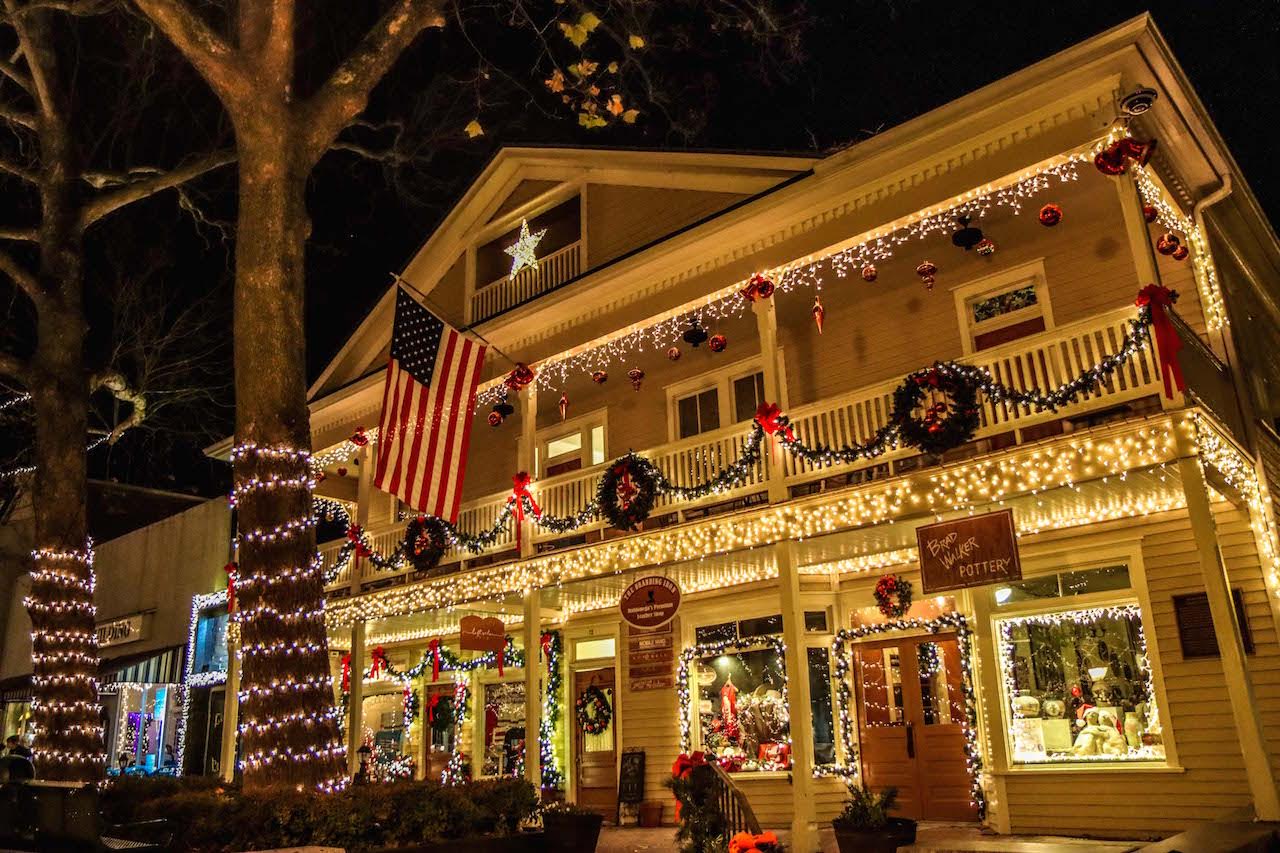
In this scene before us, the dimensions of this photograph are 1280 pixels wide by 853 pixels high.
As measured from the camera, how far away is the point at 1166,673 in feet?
33.1

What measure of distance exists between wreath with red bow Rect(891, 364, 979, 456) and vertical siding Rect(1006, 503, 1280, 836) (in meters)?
2.78

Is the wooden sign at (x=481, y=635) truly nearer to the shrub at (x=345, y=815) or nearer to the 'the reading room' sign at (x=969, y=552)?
the shrub at (x=345, y=815)

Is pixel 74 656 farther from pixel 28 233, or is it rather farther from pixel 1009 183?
pixel 1009 183

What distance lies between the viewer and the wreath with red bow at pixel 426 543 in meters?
14.7

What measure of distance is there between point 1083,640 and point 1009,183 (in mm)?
5148

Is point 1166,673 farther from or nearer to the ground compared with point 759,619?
nearer to the ground

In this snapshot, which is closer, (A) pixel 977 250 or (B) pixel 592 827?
(B) pixel 592 827

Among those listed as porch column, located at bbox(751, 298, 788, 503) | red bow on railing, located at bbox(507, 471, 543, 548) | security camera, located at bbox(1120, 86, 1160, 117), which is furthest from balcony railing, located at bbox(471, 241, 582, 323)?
security camera, located at bbox(1120, 86, 1160, 117)

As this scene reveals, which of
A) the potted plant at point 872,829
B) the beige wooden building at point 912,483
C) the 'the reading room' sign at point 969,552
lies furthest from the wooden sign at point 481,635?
the 'the reading room' sign at point 969,552

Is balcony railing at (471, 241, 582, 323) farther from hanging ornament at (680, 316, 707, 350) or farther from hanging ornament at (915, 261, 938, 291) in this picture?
hanging ornament at (915, 261, 938, 291)

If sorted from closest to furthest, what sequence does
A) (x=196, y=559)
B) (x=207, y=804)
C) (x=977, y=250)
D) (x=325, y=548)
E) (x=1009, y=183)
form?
(x=207, y=804)
(x=1009, y=183)
(x=977, y=250)
(x=325, y=548)
(x=196, y=559)

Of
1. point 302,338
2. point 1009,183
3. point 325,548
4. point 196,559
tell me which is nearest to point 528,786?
point 302,338

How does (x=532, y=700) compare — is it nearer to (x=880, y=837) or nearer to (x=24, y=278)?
(x=880, y=837)

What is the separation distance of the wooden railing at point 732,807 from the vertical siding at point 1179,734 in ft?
12.4
